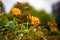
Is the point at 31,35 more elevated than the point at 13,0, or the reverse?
the point at 13,0

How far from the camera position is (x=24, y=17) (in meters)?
0.79

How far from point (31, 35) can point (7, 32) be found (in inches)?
3.3

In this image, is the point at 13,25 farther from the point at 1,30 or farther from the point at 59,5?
the point at 59,5

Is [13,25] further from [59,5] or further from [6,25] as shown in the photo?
[59,5]

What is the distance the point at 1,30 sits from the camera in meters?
0.68

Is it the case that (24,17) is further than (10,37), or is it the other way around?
(24,17)

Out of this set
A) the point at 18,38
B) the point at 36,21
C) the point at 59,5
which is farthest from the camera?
the point at 59,5

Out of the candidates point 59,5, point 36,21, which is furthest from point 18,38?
point 59,5

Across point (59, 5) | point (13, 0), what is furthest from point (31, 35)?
point (59, 5)

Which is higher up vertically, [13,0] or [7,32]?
[13,0]

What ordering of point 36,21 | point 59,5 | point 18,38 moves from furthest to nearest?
point 59,5, point 36,21, point 18,38

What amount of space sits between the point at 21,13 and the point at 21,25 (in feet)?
0.27

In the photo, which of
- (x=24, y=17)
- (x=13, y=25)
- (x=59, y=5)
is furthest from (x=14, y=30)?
(x=59, y=5)

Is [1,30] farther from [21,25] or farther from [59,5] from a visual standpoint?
[59,5]
